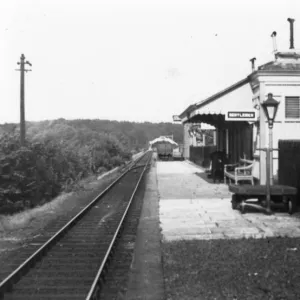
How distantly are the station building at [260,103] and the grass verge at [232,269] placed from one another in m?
7.78

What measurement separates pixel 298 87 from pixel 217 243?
31.6ft

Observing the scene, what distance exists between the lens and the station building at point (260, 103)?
48.1 feet

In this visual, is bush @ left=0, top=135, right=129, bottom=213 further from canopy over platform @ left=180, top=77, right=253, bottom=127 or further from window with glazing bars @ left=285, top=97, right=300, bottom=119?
window with glazing bars @ left=285, top=97, right=300, bottom=119

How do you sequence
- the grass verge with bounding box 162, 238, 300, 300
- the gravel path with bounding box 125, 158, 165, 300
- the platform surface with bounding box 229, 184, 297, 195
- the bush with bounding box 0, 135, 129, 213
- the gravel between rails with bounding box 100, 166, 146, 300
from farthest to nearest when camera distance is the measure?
1. the bush with bounding box 0, 135, 129, 213
2. the platform surface with bounding box 229, 184, 297, 195
3. the gravel between rails with bounding box 100, 166, 146, 300
4. the gravel path with bounding box 125, 158, 165, 300
5. the grass verge with bounding box 162, 238, 300, 300

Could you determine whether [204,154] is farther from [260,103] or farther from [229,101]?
[260,103]

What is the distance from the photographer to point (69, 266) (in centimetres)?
636

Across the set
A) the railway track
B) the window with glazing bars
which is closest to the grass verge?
the railway track

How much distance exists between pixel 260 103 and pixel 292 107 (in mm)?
1708

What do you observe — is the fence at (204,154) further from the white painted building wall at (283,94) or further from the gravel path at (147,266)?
the gravel path at (147,266)

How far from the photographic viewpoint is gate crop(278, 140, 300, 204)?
10.5 metres

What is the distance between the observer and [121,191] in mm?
17516

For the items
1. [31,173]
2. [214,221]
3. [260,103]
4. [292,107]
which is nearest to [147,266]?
[214,221]

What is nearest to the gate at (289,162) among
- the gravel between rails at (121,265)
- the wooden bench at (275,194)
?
the wooden bench at (275,194)

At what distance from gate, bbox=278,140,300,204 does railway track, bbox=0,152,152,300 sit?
15.9 feet
